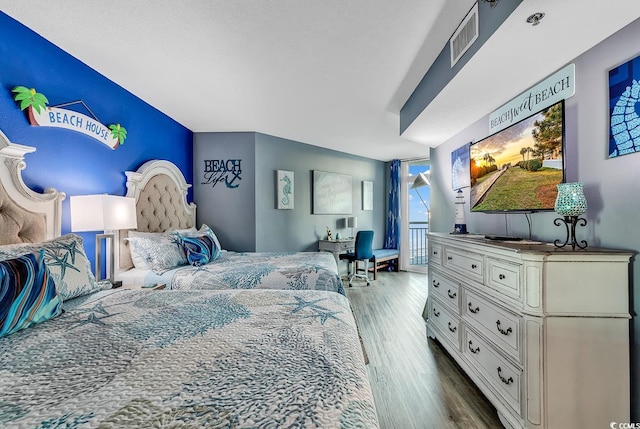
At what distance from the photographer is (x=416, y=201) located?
613 centimetres

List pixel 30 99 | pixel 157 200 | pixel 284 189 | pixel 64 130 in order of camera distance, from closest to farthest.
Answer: pixel 30 99
pixel 64 130
pixel 157 200
pixel 284 189

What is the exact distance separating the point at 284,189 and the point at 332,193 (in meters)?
1.08

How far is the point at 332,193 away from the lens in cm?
521

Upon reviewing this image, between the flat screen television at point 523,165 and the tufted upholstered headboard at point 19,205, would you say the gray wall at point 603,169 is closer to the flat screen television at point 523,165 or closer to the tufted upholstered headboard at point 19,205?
the flat screen television at point 523,165

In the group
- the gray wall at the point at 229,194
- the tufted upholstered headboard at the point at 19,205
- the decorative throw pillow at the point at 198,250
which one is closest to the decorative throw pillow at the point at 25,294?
the tufted upholstered headboard at the point at 19,205

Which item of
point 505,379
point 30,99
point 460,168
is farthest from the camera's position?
point 460,168

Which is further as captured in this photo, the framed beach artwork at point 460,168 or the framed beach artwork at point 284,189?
the framed beach artwork at point 284,189

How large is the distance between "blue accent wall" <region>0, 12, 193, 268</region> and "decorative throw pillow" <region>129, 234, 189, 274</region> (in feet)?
1.15

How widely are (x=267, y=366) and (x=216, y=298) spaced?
0.86 metres

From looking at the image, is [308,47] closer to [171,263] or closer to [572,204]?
[572,204]

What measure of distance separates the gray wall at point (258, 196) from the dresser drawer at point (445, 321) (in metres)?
2.54

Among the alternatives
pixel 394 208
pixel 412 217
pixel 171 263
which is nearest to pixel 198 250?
pixel 171 263

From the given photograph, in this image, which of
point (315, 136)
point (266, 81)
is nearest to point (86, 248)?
point (266, 81)

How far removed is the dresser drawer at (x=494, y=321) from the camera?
1.50m
